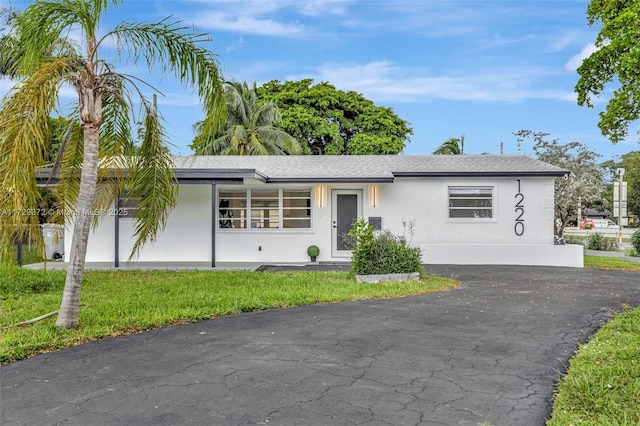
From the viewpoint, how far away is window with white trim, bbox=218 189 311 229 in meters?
14.5

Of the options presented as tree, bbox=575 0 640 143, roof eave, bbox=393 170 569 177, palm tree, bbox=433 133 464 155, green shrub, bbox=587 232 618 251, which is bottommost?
green shrub, bbox=587 232 618 251

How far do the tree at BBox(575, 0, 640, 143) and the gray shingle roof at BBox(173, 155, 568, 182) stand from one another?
2094mm

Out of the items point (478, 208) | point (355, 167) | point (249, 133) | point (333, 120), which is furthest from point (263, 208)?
point (333, 120)

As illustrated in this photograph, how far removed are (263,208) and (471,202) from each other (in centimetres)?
663

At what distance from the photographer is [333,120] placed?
33.5 meters

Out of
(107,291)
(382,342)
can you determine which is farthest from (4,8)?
(382,342)

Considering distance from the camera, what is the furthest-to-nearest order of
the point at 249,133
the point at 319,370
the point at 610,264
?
the point at 249,133, the point at 610,264, the point at 319,370

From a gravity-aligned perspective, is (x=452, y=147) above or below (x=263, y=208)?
above

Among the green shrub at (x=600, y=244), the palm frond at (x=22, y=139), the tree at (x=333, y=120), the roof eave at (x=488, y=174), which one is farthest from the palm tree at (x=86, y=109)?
the tree at (x=333, y=120)

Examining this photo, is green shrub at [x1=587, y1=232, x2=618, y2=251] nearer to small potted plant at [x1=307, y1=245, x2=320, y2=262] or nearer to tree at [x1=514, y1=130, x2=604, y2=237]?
tree at [x1=514, y1=130, x2=604, y2=237]

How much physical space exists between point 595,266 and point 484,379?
11.8 metres

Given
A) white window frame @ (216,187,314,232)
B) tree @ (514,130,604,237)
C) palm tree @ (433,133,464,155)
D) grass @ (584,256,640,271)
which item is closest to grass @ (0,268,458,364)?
white window frame @ (216,187,314,232)

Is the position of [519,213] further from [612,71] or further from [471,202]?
[612,71]

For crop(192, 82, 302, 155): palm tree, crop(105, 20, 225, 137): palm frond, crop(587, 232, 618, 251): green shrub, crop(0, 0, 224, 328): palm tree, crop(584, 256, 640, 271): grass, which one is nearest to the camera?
crop(0, 0, 224, 328): palm tree
